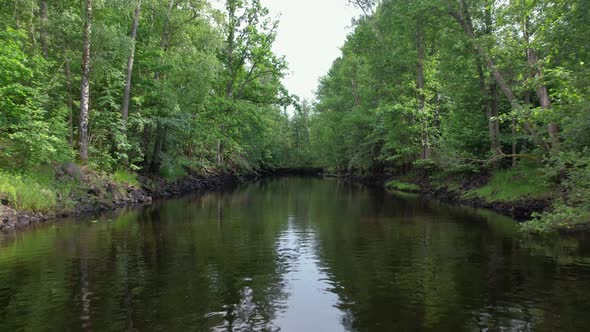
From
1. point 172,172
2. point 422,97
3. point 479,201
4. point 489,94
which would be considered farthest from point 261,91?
point 479,201

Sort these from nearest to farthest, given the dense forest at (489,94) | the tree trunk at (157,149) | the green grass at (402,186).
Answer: the dense forest at (489,94) < the tree trunk at (157,149) < the green grass at (402,186)

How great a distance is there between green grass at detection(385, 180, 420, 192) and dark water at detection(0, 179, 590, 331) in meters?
18.1

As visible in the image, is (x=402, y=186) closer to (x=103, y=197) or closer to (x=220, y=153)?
(x=220, y=153)

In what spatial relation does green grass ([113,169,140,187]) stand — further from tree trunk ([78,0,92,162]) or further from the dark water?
the dark water

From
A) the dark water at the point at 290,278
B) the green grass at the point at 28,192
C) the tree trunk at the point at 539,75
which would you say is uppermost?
the tree trunk at the point at 539,75

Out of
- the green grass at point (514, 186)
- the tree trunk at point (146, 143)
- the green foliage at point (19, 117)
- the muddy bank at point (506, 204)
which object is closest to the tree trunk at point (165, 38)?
the tree trunk at point (146, 143)

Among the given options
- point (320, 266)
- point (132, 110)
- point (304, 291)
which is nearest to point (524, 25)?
point (320, 266)

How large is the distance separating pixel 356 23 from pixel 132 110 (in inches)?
1027

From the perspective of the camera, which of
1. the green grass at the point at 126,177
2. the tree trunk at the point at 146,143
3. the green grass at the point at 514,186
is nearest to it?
the green grass at the point at 514,186

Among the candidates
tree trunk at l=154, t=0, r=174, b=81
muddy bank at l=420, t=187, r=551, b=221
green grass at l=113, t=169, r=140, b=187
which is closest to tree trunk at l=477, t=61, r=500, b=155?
muddy bank at l=420, t=187, r=551, b=221

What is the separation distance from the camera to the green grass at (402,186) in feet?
116

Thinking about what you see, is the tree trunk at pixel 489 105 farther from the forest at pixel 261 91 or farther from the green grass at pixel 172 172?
the green grass at pixel 172 172

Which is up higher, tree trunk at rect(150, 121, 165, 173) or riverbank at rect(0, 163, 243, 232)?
tree trunk at rect(150, 121, 165, 173)

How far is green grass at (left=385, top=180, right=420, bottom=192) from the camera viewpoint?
116 ft
